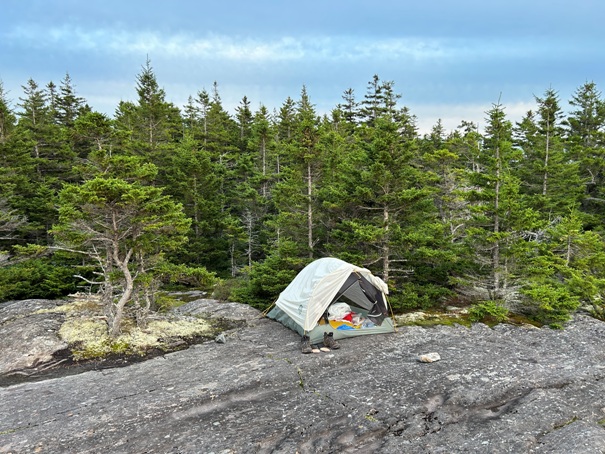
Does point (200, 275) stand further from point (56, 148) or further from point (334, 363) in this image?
point (56, 148)

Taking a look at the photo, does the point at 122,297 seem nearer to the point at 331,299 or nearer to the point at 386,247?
the point at 331,299

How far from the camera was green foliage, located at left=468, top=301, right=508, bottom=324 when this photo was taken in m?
11.9

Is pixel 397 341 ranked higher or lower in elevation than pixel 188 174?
lower

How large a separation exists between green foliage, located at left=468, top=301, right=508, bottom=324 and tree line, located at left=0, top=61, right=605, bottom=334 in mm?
77

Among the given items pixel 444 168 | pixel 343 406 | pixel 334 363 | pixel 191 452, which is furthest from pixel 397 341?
pixel 444 168

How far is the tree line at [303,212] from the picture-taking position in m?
11.3

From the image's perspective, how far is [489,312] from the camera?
469 inches

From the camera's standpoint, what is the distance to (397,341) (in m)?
10.6

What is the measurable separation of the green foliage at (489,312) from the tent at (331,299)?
3194 millimetres

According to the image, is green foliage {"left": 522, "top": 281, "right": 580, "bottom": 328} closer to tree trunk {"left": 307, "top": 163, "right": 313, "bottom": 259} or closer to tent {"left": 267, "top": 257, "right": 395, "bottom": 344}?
tent {"left": 267, "top": 257, "right": 395, "bottom": 344}

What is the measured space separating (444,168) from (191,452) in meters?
22.3

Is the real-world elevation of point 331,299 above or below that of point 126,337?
above

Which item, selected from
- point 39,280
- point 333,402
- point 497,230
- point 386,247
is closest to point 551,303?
point 497,230

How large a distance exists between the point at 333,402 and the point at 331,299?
4099 millimetres
